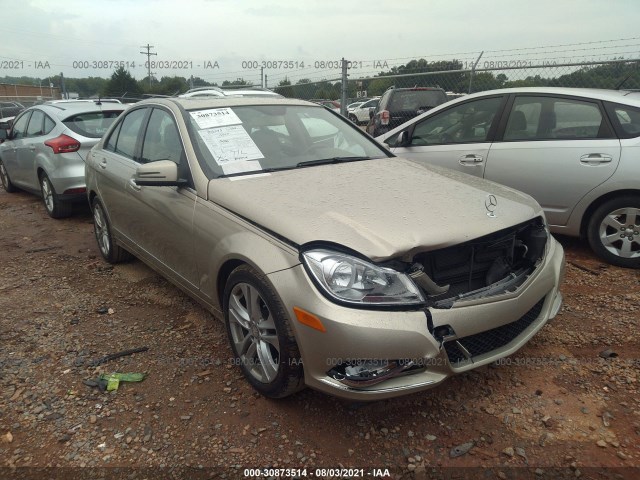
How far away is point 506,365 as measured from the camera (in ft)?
9.24

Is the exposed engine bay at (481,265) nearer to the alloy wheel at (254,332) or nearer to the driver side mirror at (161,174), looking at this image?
the alloy wheel at (254,332)

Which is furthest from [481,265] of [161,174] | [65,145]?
[65,145]

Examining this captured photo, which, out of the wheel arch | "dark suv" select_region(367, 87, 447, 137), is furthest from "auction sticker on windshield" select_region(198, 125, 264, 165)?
"dark suv" select_region(367, 87, 447, 137)

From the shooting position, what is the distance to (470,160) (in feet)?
15.7

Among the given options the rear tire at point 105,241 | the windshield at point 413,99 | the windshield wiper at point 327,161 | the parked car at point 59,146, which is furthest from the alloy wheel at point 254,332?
the windshield at point 413,99

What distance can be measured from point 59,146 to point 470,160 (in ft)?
16.1

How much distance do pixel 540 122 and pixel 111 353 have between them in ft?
13.6

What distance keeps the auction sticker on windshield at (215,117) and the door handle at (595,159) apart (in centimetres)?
296

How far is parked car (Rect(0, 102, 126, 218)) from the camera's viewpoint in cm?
596

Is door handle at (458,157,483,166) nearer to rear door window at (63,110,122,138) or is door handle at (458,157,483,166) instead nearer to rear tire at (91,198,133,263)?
rear tire at (91,198,133,263)

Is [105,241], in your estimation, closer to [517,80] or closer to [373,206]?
[373,206]

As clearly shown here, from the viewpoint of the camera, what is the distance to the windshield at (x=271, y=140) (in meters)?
3.07

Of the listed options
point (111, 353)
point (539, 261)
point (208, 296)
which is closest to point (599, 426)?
point (539, 261)

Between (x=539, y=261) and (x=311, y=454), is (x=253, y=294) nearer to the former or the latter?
(x=311, y=454)
